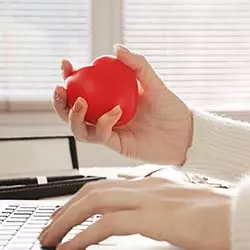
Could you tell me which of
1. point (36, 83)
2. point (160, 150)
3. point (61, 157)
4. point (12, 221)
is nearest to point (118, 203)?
point (12, 221)

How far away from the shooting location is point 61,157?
1340 millimetres

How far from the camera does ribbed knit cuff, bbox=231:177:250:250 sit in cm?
63

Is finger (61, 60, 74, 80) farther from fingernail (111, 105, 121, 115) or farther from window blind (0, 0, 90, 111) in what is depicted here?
window blind (0, 0, 90, 111)

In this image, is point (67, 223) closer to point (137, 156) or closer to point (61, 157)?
point (137, 156)

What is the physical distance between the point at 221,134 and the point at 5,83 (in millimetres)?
1395

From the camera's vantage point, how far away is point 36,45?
7.69ft

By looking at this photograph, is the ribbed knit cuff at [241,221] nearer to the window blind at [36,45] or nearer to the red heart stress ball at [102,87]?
the red heart stress ball at [102,87]

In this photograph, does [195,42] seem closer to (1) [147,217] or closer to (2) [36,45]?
(2) [36,45]

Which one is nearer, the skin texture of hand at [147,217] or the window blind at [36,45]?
the skin texture of hand at [147,217]

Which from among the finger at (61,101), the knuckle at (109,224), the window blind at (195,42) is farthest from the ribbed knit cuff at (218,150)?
the window blind at (195,42)

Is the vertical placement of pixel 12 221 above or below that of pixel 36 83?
above

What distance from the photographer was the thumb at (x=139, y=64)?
0.99m

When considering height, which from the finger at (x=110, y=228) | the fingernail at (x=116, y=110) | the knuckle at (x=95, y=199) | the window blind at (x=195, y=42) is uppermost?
the fingernail at (x=116, y=110)

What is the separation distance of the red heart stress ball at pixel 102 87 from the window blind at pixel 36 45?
139cm
